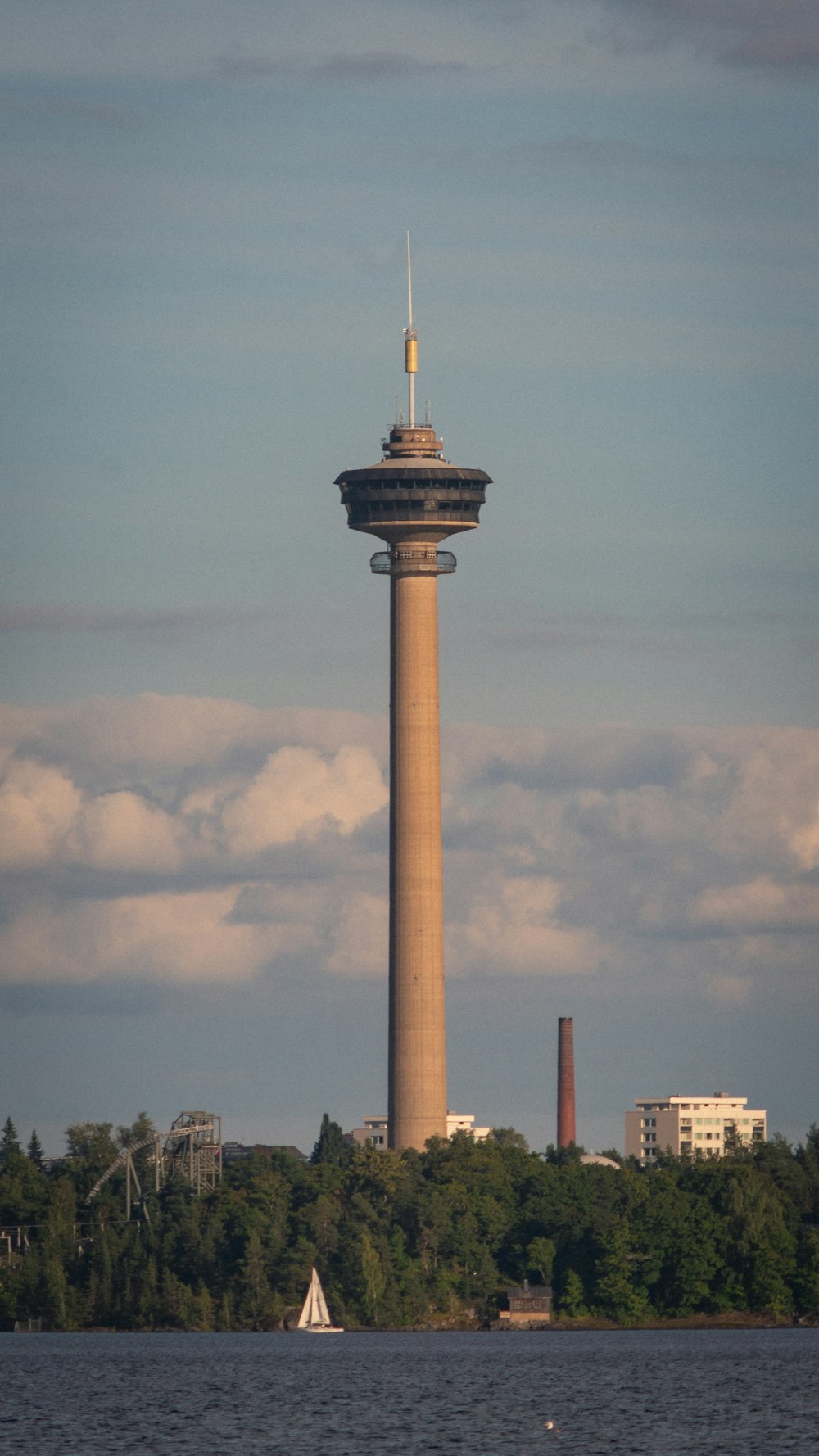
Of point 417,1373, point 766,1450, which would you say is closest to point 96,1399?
point 417,1373

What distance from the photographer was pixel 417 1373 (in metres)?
182

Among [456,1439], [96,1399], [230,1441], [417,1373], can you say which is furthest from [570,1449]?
[417,1373]

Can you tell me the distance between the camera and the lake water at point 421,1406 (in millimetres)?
131875

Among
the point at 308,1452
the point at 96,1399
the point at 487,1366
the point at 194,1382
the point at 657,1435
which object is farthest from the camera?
the point at 487,1366

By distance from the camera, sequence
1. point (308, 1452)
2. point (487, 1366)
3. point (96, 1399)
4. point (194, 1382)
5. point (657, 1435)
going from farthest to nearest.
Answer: point (487, 1366), point (194, 1382), point (96, 1399), point (657, 1435), point (308, 1452)

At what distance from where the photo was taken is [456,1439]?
134500 mm

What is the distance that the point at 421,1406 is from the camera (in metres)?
155

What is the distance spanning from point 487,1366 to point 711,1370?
1573 cm

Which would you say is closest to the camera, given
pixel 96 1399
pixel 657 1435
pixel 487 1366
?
pixel 657 1435

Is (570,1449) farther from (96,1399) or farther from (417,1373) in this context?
(417,1373)

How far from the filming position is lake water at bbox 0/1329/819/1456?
Answer: 131875mm

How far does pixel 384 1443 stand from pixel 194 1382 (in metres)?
45.8

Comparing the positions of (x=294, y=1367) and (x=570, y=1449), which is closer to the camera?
(x=570, y=1449)

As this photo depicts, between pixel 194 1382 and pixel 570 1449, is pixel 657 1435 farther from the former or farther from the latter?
pixel 194 1382
